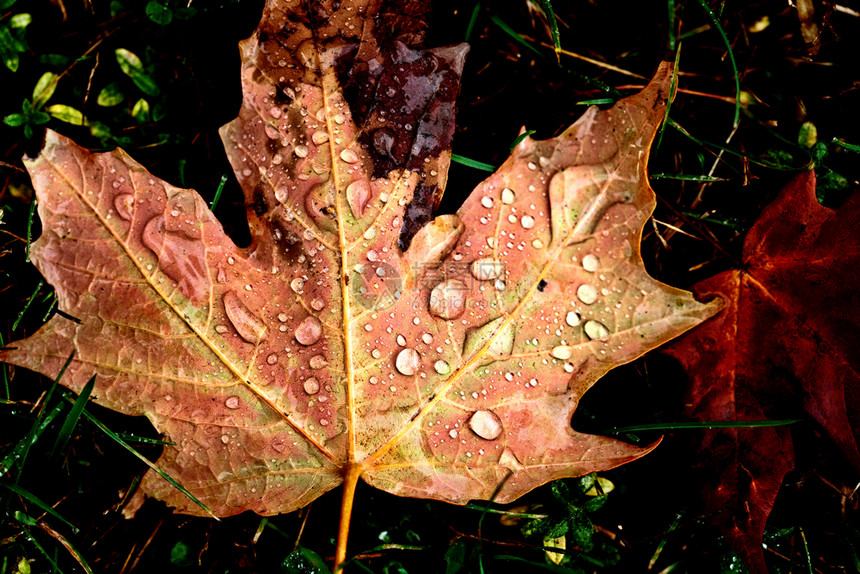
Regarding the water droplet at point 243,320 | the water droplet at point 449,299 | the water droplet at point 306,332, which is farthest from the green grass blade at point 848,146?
the water droplet at point 243,320

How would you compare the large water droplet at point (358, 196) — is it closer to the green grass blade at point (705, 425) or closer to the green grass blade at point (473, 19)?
the green grass blade at point (473, 19)

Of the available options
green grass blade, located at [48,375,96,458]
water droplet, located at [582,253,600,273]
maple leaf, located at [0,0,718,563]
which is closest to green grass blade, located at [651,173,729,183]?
maple leaf, located at [0,0,718,563]

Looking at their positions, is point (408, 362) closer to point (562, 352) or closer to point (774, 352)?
point (562, 352)

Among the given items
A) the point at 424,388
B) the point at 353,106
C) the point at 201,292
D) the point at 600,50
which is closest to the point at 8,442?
the point at 201,292

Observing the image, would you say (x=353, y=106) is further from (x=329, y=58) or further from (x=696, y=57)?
(x=696, y=57)

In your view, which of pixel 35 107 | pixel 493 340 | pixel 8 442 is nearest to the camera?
pixel 493 340
